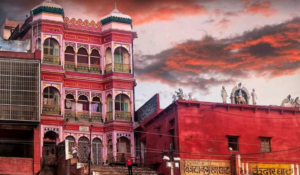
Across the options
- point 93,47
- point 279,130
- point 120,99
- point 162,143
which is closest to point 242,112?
point 279,130

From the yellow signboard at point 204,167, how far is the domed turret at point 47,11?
11.3 m

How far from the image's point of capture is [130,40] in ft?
132

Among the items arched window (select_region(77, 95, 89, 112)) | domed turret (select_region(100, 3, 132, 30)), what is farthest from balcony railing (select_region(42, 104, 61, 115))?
domed turret (select_region(100, 3, 132, 30))

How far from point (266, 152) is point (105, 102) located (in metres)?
9.88

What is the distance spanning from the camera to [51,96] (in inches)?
1481

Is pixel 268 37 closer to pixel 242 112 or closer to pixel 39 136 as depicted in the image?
pixel 242 112

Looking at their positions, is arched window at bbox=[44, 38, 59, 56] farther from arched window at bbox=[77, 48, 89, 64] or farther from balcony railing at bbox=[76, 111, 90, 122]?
balcony railing at bbox=[76, 111, 90, 122]

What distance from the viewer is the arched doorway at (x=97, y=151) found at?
124 feet

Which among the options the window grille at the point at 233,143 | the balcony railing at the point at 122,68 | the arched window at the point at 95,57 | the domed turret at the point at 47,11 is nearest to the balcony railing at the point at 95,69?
the arched window at the point at 95,57

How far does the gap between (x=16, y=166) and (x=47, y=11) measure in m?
9.84

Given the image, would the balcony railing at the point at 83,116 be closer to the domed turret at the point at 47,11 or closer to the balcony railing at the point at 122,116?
the balcony railing at the point at 122,116

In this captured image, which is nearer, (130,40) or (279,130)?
(279,130)

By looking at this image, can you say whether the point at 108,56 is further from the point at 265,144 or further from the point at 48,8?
the point at 265,144

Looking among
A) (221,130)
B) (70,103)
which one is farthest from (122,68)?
(221,130)
